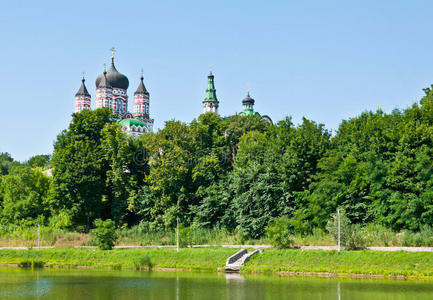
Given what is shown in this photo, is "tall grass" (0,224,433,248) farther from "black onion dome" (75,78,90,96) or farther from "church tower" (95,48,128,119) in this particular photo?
"black onion dome" (75,78,90,96)

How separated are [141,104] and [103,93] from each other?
905 cm

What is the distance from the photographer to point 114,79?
11375 centimetres

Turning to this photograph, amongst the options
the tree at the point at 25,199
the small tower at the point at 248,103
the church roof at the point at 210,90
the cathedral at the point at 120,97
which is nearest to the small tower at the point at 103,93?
the cathedral at the point at 120,97

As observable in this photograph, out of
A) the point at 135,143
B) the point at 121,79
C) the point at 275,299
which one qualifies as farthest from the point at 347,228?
the point at 121,79

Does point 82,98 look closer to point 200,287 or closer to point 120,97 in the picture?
point 120,97

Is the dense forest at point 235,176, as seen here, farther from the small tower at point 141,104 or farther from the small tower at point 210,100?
the small tower at point 141,104

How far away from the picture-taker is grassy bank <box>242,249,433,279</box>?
27.4 m

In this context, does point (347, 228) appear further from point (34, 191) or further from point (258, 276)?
point (34, 191)

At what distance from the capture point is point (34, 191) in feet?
169

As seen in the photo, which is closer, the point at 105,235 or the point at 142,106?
the point at 105,235

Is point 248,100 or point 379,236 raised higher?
point 248,100

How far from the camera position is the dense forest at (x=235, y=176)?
3391 centimetres

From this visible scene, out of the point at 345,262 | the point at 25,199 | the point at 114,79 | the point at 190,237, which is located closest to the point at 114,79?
the point at 114,79

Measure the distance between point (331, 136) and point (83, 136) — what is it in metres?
23.1
